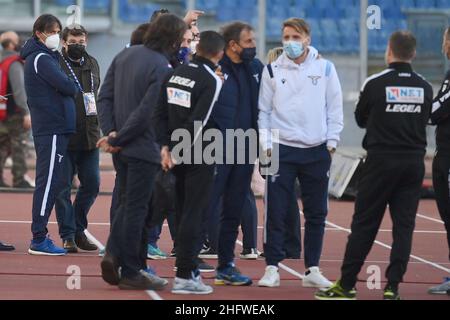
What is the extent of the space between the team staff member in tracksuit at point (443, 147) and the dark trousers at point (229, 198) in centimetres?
157

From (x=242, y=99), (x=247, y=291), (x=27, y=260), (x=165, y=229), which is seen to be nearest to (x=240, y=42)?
(x=242, y=99)

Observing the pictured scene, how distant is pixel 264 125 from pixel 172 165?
1036 mm

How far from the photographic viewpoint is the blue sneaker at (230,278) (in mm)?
10688

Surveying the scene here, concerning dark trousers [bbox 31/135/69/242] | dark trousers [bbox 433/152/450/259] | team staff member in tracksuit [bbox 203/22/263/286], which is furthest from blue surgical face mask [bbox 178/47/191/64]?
dark trousers [bbox 433/152/450/259]

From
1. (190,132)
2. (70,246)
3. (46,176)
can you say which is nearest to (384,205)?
(190,132)

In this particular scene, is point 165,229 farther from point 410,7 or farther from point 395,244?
point 410,7

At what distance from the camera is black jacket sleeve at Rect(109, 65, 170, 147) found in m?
9.99

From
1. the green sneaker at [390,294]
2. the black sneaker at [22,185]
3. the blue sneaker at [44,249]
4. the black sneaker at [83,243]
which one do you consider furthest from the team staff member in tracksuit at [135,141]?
the black sneaker at [22,185]

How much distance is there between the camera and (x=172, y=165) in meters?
9.98

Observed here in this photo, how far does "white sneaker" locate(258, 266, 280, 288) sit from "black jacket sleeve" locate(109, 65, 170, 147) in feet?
5.35

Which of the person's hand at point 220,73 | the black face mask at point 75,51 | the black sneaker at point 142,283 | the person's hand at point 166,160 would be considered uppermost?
the black face mask at point 75,51

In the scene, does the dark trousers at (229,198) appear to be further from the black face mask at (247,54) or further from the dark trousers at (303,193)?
the black face mask at (247,54)

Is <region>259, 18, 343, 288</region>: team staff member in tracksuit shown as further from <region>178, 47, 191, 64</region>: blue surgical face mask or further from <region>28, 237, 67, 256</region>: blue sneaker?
<region>28, 237, 67, 256</region>: blue sneaker

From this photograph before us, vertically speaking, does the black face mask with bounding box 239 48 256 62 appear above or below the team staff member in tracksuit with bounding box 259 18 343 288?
above
